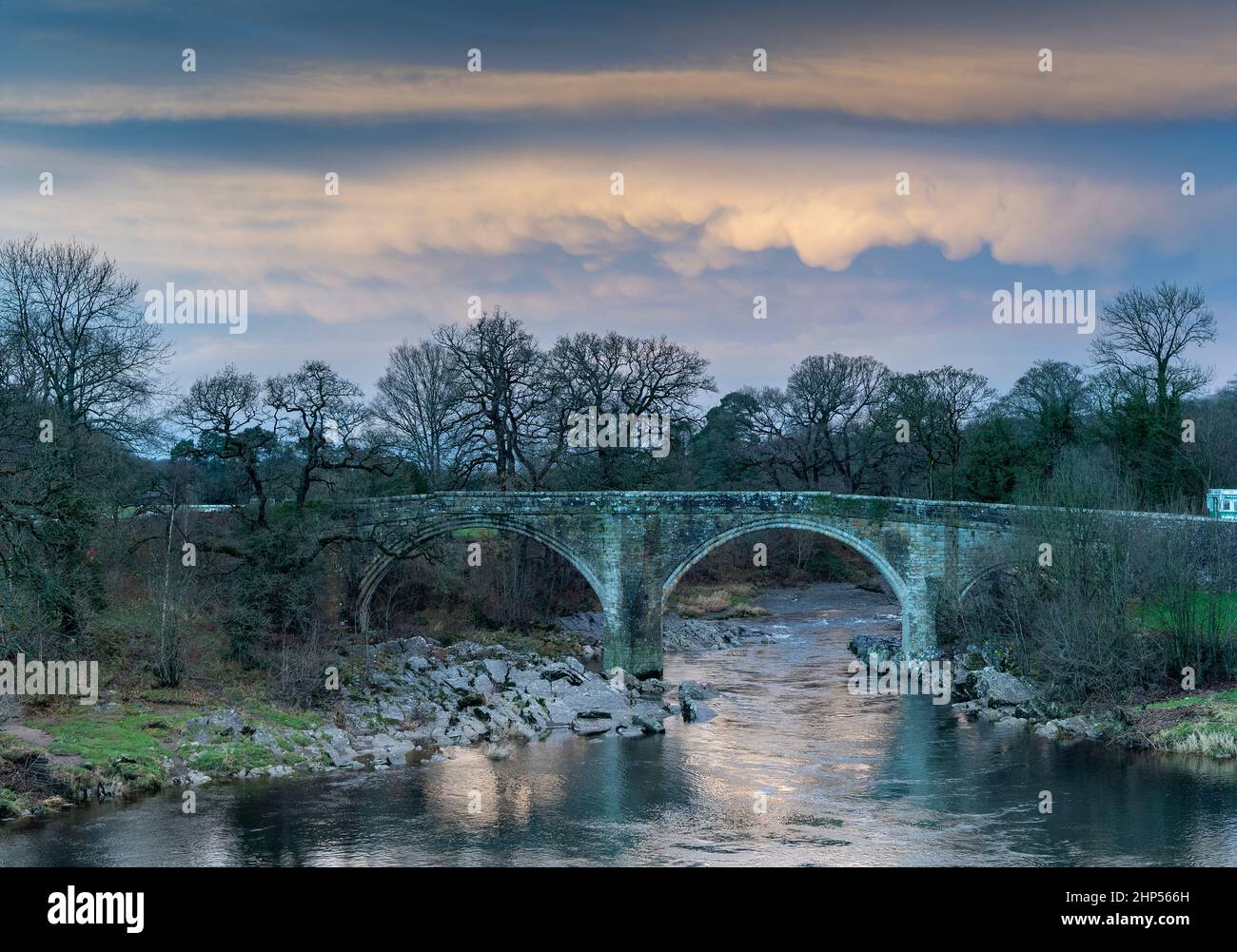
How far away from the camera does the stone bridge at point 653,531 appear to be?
36.0m

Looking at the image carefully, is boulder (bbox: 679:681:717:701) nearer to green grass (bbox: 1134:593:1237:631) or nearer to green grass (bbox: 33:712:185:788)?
green grass (bbox: 1134:593:1237:631)

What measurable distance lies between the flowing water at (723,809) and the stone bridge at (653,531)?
22.3ft

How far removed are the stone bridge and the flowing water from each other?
6788 mm

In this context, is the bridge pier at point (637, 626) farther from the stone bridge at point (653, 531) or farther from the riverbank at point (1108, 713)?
the riverbank at point (1108, 713)

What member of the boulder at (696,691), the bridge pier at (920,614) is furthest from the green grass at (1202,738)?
the boulder at (696,691)

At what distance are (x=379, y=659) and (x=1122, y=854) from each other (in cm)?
2122

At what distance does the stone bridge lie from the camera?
36.0m

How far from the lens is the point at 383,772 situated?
83.8 ft

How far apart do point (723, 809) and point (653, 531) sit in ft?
50.1

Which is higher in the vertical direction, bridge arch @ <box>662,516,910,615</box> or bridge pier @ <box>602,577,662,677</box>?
bridge arch @ <box>662,516,910,615</box>

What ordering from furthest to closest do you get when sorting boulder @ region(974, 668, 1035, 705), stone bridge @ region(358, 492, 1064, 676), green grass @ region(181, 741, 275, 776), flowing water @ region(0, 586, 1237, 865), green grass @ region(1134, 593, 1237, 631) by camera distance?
stone bridge @ region(358, 492, 1064, 676)
boulder @ region(974, 668, 1035, 705)
green grass @ region(1134, 593, 1237, 631)
green grass @ region(181, 741, 275, 776)
flowing water @ region(0, 586, 1237, 865)

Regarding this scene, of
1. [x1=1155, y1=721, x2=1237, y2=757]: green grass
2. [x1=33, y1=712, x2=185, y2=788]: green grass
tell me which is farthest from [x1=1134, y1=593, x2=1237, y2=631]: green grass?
[x1=33, y1=712, x2=185, y2=788]: green grass
